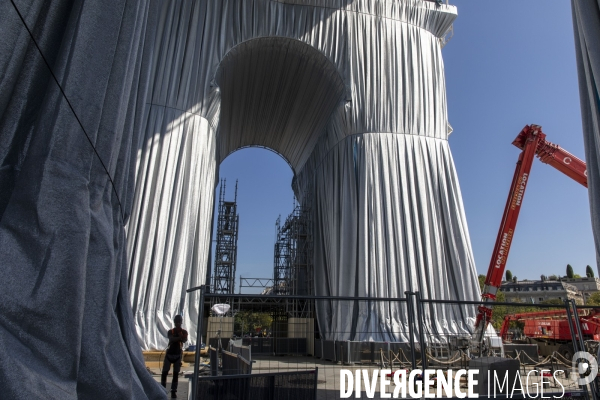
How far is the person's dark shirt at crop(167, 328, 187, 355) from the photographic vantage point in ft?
24.7

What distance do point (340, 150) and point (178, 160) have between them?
7228 mm

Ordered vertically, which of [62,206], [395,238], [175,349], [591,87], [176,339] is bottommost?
[175,349]

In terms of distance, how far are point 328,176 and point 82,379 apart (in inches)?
692

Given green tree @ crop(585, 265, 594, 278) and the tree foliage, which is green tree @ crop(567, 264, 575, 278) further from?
the tree foliage

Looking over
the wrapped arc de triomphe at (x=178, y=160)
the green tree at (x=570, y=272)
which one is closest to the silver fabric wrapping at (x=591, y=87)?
the wrapped arc de triomphe at (x=178, y=160)

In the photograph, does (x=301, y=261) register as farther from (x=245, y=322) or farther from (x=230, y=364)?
(x=230, y=364)

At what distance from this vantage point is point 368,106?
17.8 metres

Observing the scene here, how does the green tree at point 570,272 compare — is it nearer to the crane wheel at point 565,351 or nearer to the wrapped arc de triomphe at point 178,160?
the crane wheel at point 565,351

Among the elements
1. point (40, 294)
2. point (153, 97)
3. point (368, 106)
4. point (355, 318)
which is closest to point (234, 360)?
point (40, 294)

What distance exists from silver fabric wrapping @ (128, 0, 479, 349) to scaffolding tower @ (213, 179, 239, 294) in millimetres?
8221

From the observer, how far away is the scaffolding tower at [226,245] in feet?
88.2

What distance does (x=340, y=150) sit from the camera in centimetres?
1872

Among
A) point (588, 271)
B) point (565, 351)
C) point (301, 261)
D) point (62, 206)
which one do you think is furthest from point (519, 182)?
point (588, 271)

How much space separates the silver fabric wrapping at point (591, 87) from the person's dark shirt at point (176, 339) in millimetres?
6476
